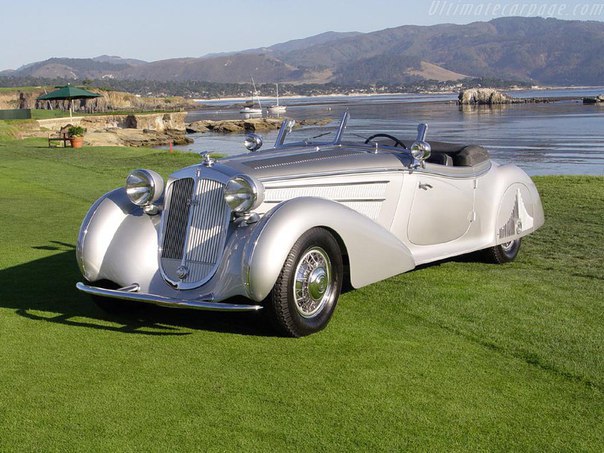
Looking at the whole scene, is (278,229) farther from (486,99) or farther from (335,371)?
(486,99)

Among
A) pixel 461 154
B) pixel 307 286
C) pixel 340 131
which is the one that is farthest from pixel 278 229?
pixel 461 154

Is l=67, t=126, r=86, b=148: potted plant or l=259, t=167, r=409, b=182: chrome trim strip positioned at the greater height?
l=259, t=167, r=409, b=182: chrome trim strip

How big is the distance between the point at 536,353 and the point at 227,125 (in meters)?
95.4

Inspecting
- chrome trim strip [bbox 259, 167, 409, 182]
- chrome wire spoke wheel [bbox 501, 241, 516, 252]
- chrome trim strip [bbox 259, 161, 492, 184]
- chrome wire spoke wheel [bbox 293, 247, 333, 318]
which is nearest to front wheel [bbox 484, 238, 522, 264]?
chrome wire spoke wheel [bbox 501, 241, 516, 252]

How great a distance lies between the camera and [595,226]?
406 inches

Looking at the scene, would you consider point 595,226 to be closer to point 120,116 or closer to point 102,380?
point 102,380

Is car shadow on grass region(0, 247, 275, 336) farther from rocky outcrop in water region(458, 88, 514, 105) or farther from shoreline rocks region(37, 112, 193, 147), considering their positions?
rocky outcrop in water region(458, 88, 514, 105)

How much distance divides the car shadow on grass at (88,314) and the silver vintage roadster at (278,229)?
0.21 m

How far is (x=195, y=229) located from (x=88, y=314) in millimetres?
1300

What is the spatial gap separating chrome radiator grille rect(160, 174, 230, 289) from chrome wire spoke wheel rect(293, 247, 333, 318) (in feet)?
2.09

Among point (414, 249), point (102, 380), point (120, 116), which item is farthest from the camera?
point (120, 116)

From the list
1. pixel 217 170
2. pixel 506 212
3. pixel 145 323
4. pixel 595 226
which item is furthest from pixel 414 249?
pixel 595 226

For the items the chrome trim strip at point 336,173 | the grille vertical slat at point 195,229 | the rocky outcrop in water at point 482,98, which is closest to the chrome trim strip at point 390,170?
the chrome trim strip at point 336,173

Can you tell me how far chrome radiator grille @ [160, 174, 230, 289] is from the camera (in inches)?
224
